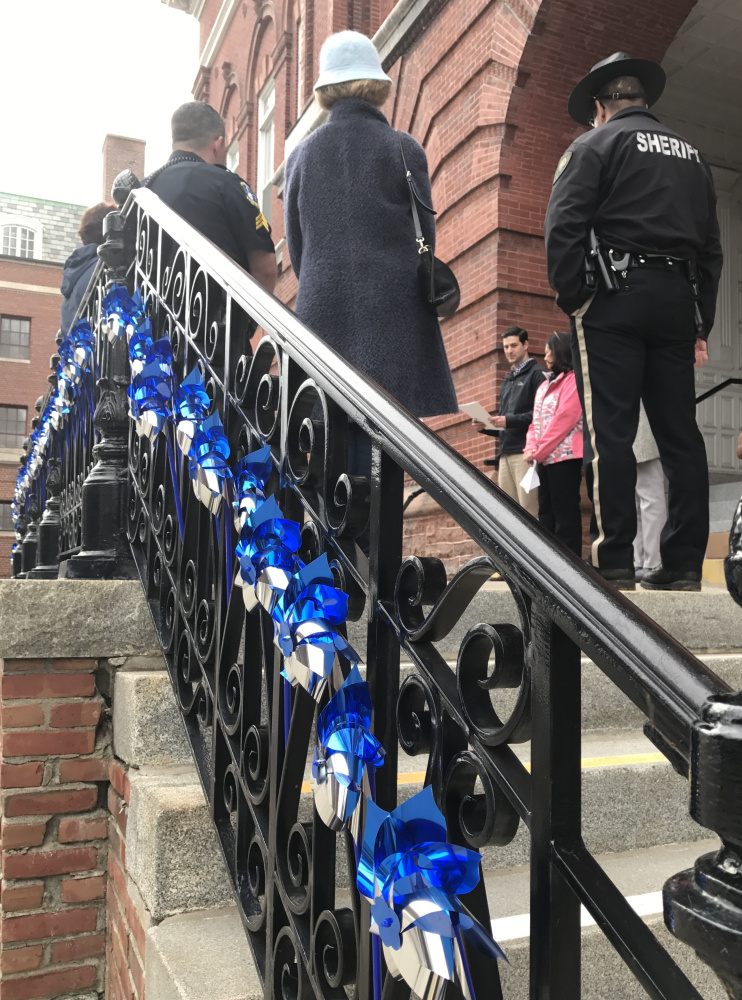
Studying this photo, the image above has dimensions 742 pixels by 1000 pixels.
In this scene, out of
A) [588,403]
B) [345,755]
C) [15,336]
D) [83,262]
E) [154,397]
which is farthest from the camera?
[15,336]

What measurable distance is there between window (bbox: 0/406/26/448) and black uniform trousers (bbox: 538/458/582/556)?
93.9ft

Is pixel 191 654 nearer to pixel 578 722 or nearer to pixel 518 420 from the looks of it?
pixel 578 722

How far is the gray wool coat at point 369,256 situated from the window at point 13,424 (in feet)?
98.4

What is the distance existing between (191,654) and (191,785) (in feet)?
0.97

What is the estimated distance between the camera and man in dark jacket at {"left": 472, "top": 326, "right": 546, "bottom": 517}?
5.61 metres

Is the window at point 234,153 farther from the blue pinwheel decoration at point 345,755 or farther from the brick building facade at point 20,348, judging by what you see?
the brick building facade at point 20,348

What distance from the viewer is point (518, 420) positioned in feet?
18.6

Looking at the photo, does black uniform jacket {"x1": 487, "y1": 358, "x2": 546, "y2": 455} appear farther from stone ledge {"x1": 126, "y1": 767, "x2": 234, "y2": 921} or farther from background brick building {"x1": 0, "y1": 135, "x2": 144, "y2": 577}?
background brick building {"x1": 0, "y1": 135, "x2": 144, "y2": 577}

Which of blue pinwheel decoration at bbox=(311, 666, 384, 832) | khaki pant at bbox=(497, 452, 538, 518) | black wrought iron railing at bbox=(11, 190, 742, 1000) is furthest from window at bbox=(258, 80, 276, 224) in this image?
blue pinwheel decoration at bbox=(311, 666, 384, 832)

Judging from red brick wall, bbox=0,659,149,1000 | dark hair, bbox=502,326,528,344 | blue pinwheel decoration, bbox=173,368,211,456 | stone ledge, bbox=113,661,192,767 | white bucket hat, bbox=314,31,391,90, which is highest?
white bucket hat, bbox=314,31,391,90

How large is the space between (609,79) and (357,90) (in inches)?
52.7

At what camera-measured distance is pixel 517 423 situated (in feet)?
18.6

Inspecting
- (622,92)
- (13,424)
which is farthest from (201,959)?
(13,424)

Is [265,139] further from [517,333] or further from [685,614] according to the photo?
[685,614]
